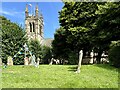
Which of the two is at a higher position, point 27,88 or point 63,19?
point 63,19

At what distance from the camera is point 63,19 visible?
46.8 m

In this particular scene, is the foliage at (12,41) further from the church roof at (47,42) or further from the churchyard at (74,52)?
the church roof at (47,42)

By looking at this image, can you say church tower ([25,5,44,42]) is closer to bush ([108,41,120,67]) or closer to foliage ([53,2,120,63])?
foliage ([53,2,120,63])

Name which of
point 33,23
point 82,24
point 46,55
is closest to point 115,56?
point 82,24

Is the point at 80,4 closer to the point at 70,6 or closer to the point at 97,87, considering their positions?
the point at 70,6

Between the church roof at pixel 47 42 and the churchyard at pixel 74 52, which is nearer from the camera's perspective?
the churchyard at pixel 74 52

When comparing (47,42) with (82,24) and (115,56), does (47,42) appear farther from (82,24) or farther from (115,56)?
(115,56)

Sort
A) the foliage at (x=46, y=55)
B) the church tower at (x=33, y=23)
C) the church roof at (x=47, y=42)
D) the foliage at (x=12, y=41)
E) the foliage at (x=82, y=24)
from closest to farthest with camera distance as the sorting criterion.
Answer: the foliage at (x=82, y=24), the foliage at (x=12, y=41), the foliage at (x=46, y=55), the church tower at (x=33, y=23), the church roof at (x=47, y=42)

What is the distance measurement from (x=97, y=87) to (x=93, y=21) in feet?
96.7

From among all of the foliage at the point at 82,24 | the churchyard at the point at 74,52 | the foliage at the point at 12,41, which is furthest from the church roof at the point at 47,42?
the foliage at the point at 82,24

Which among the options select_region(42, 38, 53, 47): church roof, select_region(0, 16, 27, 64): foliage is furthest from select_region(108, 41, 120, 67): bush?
select_region(42, 38, 53, 47): church roof

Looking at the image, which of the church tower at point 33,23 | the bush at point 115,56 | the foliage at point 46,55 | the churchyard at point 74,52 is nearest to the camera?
the churchyard at point 74,52

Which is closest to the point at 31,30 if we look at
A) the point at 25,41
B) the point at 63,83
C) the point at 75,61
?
the point at 25,41

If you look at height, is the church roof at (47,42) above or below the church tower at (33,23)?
below
